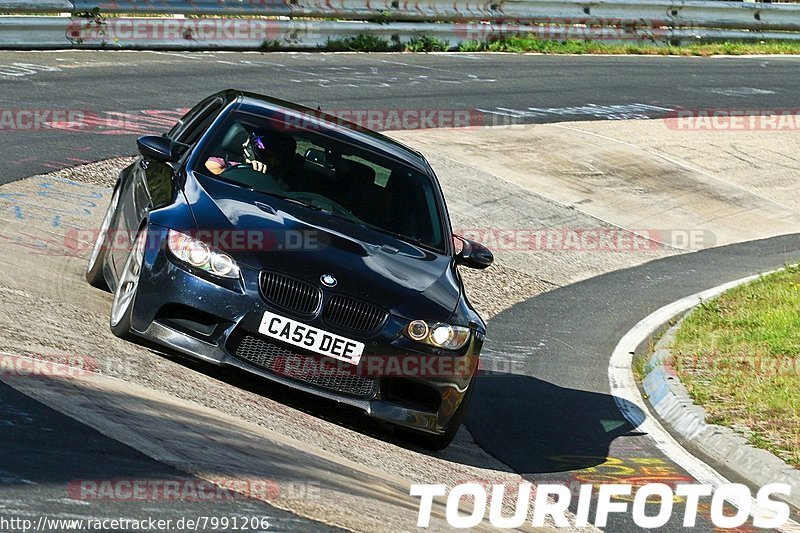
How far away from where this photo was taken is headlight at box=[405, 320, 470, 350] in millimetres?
7043

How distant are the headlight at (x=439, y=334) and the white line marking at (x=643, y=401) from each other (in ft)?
5.87

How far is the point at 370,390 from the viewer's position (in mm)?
7023

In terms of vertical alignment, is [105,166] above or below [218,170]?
below

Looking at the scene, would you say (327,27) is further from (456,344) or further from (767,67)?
(456,344)

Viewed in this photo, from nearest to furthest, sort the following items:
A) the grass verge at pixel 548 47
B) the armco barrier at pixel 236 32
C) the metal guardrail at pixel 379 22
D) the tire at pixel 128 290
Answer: the tire at pixel 128 290
the armco barrier at pixel 236 32
the metal guardrail at pixel 379 22
the grass verge at pixel 548 47

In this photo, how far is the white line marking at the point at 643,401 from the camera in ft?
26.0

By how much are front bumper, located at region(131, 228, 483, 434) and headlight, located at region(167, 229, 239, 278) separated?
5cm

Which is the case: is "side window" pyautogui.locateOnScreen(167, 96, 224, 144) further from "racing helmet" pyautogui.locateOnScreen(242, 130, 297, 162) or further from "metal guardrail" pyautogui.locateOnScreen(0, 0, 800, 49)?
"metal guardrail" pyautogui.locateOnScreen(0, 0, 800, 49)

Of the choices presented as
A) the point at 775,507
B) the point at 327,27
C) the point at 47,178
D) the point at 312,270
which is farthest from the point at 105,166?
the point at 327,27

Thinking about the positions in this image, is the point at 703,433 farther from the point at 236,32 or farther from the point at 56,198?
the point at 236,32

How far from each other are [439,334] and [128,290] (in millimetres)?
1758

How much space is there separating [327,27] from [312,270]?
1756 centimetres

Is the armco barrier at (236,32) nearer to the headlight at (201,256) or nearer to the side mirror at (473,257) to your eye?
the side mirror at (473,257)

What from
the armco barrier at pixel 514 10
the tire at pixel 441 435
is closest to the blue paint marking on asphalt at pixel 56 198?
the tire at pixel 441 435
